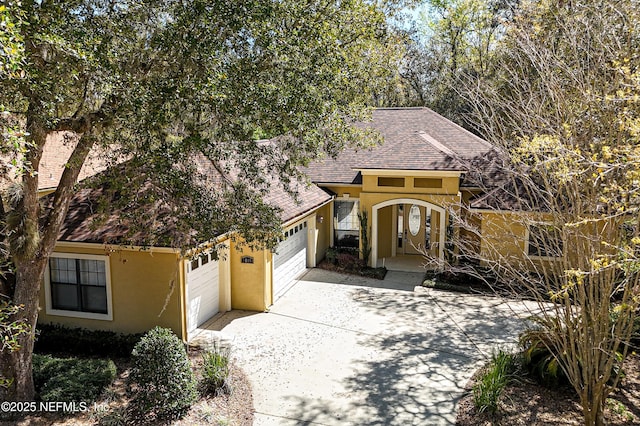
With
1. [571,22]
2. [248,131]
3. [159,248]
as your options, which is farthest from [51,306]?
[571,22]

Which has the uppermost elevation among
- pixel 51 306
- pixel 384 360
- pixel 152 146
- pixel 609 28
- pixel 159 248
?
pixel 609 28

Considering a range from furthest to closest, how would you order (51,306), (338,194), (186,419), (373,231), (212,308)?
1. (338,194)
2. (373,231)
3. (212,308)
4. (51,306)
5. (186,419)

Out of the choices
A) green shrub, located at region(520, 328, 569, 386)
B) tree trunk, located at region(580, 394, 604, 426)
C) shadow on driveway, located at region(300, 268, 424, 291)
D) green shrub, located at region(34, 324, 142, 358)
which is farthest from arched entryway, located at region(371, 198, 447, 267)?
tree trunk, located at region(580, 394, 604, 426)

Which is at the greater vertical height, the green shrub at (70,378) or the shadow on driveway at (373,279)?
the green shrub at (70,378)

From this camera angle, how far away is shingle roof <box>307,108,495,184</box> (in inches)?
688

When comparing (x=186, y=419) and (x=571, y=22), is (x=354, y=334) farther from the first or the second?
(x=571, y=22)

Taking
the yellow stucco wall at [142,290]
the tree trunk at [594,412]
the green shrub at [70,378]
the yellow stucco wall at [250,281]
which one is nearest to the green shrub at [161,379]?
the green shrub at [70,378]

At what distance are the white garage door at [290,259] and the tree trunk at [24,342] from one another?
22.1 ft

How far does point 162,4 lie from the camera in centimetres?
846

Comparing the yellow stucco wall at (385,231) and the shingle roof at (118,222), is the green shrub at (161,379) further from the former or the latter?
the yellow stucco wall at (385,231)

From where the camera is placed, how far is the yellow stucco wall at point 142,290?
36.1ft

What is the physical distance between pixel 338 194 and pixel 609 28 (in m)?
12.2

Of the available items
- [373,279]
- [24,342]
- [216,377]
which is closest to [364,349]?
[216,377]

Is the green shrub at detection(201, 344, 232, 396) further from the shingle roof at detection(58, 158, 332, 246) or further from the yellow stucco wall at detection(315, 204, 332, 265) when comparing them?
the yellow stucco wall at detection(315, 204, 332, 265)
